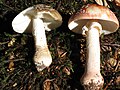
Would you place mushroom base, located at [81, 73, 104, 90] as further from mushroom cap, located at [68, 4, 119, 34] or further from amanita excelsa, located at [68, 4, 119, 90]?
mushroom cap, located at [68, 4, 119, 34]

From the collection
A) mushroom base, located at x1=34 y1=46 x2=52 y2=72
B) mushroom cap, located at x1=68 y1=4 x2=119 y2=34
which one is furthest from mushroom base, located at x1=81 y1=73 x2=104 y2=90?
mushroom cap, located at x1=68 y1=4 x2=119 y2=34

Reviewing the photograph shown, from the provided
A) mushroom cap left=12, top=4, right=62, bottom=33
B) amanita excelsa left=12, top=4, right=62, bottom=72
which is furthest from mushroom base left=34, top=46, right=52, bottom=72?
mushroom cap left=12, top=4, right=62, bottom=33

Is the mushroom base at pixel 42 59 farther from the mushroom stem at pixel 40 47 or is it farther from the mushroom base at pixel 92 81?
the mushroom base at pixel 92 81

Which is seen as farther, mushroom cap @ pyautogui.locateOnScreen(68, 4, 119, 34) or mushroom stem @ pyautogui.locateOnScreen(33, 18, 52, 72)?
mushroom stem @ pyautogui.locateOnScreen(33, 18, 52, 72)

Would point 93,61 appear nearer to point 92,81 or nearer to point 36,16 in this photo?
point 92,81

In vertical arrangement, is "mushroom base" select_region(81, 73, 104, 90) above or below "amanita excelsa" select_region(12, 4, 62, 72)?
below

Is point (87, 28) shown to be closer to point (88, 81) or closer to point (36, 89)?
point (88, 81)

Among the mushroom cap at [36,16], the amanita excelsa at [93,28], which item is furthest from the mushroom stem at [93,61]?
the mushroom cap at [36,16]

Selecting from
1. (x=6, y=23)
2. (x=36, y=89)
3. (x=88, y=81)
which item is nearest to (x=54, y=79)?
(x=36, y=89)

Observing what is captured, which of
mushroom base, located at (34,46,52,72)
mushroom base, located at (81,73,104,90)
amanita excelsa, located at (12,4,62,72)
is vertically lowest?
mushroom base, located at (81,73,104,90)

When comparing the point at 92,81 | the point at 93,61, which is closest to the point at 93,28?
the point at 93,61
